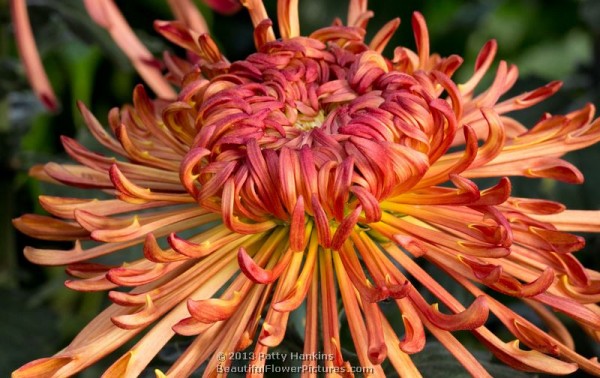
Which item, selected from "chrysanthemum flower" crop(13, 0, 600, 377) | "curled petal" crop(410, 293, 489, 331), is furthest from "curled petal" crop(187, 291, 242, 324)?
"curled petal" crop(410, 293, 489, 331)

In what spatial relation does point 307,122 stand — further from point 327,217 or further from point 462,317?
point 462,317

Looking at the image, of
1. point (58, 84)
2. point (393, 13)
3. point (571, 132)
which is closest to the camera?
point (571, 132)

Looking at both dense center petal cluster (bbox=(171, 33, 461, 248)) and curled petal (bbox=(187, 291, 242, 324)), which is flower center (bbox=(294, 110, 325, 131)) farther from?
curled petal (bbox=(187, 291, 242, 324))

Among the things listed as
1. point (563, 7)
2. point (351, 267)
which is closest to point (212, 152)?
point (351, 267)

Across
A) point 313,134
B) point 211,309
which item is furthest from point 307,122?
point 211,309

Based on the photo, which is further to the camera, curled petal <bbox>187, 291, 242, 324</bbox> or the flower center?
the flower center

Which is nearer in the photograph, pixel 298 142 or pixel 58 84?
pixel 298 142

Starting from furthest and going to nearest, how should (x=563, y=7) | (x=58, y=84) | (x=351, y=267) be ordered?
(x=563, y=7)
(x=58, y=84)
(x=351, y=267)

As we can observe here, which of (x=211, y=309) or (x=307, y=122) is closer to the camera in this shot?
(x=211, y=309)

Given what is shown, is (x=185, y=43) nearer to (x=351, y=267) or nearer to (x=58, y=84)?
(x=351, y=267)
